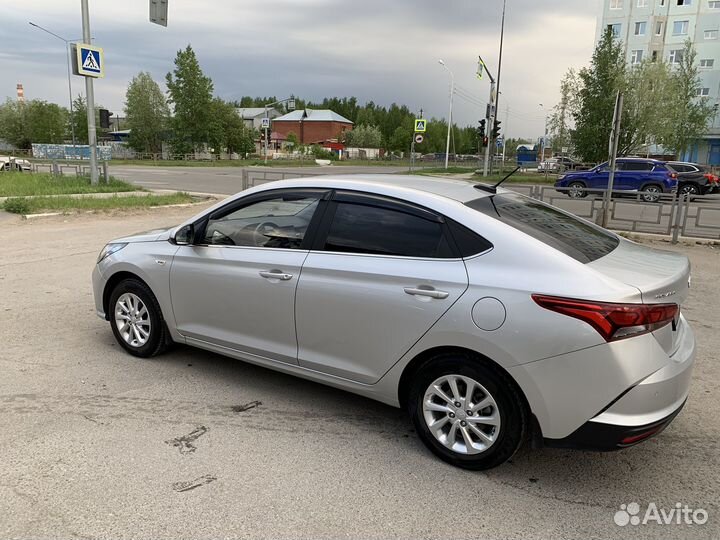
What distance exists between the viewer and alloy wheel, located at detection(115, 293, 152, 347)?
4.66 meters

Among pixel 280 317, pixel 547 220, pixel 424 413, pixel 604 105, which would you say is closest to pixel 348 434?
pixel 424 413

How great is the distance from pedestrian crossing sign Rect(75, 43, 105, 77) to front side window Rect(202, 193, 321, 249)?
52.7ft

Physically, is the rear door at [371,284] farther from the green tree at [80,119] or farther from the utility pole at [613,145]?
the green tree at [80,119]

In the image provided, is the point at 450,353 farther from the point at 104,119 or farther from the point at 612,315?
the point at 104,119

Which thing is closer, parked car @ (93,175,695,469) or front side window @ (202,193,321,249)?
parked car @ (93,175,695,469)

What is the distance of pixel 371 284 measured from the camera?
3332 millimetres

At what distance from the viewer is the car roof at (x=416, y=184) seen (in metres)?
3.56

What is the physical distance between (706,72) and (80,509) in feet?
224

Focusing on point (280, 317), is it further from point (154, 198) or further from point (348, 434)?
point (154, 198)

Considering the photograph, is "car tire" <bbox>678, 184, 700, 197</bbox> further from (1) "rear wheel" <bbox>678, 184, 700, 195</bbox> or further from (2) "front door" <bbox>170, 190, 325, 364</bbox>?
(2) "front door" <bbox>170, 190, 325, 364</bbox>

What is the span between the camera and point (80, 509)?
2.77 metres

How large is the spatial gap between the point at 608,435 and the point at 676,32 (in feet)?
228

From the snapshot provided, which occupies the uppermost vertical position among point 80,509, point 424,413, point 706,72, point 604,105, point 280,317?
point 706,72
